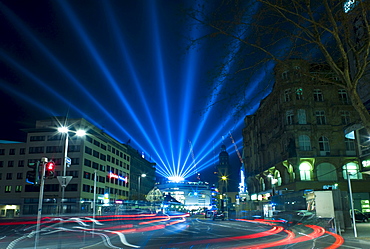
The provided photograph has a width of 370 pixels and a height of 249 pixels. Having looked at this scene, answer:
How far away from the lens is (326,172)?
149ft

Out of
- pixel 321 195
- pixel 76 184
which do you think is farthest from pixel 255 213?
pixel 76 184

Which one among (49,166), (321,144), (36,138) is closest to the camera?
(49,166)

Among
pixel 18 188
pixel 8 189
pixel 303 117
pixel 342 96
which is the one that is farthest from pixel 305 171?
pixel 8 189

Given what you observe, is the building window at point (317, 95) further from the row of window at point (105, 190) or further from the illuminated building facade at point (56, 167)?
the row of window at point (105, 190)

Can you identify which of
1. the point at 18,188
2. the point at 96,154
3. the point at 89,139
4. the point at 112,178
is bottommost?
the point at 18,188

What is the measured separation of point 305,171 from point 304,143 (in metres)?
3.95

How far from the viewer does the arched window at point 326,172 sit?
45.3m

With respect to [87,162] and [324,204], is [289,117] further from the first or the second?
[87,162]

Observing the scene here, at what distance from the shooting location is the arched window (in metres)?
45.3

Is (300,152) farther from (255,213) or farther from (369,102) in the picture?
(369,102)

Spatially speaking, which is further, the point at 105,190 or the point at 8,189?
the point at 105,190

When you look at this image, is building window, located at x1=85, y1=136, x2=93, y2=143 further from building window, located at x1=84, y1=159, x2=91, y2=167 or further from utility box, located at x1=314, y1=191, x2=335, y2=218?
utility box, located at x1=314, y1=191, x2=335, y2=218

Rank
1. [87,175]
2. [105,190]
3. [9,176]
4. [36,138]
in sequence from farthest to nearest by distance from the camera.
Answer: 1. [105,190]
2. [36,138]
3. [9,176]
4. [87,175]

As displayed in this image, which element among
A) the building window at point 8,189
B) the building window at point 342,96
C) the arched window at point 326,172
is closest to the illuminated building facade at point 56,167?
the building window at point 8,189
